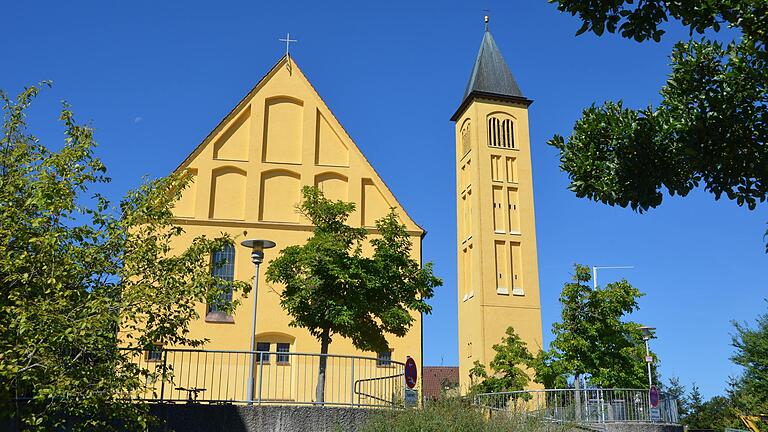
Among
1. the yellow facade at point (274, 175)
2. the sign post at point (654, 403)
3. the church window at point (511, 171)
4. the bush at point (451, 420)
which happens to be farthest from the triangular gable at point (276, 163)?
the church window at point (511, 171)

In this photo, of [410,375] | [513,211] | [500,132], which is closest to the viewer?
[410,375]

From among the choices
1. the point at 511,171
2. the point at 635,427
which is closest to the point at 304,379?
the point at 635,427

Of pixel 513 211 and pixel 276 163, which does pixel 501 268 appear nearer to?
pixel 513 211

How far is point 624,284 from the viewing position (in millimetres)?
30797

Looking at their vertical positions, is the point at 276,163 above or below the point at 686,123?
above

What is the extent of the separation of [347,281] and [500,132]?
112ft

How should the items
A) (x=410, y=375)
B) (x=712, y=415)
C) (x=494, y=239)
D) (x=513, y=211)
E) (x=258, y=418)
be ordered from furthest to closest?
1. (x=513, y=211)
2. (x=494, y=239)
3. (x=712, y=415)
4. (x=410, y=375)
5. (x=258, y=418)

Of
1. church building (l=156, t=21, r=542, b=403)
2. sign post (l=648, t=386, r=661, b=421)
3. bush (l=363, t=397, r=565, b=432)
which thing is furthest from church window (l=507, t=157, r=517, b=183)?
bush (l=363, t=397, r=565, b=432)

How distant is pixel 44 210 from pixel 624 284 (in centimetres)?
2466

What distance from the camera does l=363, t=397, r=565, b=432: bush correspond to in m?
12.4

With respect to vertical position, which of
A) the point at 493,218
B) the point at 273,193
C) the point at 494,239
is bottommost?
the point at 273,193

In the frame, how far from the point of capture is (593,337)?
29.8 meters

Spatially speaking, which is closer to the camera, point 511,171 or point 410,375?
point 410,375

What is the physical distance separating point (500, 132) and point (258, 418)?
131 feet
